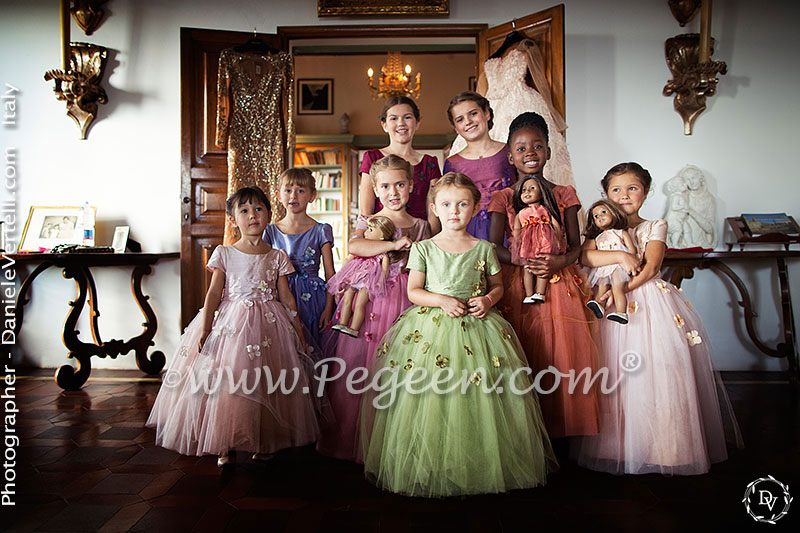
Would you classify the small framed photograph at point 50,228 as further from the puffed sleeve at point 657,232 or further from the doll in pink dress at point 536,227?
the puffed sleeve at point 657,232

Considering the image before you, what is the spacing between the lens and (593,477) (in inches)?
81.0

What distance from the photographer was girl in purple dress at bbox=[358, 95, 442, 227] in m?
2.57

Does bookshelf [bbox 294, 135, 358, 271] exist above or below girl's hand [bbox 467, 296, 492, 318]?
above

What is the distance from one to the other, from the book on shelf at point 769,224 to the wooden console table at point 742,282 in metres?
0.21

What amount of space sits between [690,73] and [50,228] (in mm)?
5417

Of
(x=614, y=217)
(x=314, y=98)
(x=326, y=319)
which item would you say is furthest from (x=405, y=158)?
(x=314, y=98)

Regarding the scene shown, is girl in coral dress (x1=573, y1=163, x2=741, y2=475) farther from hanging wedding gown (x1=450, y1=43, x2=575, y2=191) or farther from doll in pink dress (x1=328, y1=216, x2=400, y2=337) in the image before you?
hanging wedding gown (x1=450, y1=43, x2=575, y2=191)

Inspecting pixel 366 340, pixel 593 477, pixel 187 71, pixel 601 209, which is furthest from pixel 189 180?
pixel 593 477

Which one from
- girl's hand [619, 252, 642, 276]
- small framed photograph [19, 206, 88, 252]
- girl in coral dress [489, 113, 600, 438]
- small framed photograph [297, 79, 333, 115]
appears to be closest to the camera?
girl in coral dress [489, 113, 600, 438]

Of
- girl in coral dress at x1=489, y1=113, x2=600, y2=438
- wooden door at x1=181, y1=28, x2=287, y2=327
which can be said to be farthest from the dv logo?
wooden door at x1=181, y1=28, x2=287, y2=327

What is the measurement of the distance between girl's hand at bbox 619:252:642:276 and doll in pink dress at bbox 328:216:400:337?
1.00 metres

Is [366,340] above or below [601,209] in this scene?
below

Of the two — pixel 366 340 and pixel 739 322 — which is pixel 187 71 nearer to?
pixel 366 340

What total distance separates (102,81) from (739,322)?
19.3ft
